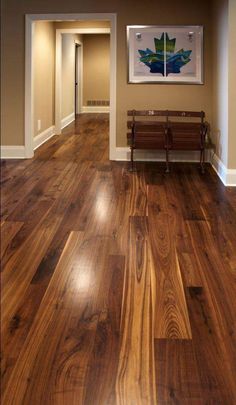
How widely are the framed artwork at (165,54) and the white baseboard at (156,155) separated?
0.43 metres

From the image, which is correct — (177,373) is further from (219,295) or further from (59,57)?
(59,57)

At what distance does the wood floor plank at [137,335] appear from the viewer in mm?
759

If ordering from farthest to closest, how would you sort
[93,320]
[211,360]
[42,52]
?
[42,52] < [93,320] < [211,360]

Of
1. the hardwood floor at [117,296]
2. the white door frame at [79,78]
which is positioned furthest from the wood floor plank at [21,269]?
the white door frame at [79,78]

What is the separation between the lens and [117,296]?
3.65 feet

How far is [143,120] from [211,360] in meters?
2.25

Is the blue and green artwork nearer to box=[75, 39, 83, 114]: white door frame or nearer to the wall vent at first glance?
box=[75, 39, 83, 114]: white door frame

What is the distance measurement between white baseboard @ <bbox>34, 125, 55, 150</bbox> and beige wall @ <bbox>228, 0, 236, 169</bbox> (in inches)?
57.8

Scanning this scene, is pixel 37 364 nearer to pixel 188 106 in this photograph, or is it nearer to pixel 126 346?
pixel 126 346

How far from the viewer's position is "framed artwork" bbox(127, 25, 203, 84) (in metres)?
2.88

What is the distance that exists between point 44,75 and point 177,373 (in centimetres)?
306

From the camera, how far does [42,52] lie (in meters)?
3.41

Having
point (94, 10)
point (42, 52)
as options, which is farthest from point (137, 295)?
point (42, 52)

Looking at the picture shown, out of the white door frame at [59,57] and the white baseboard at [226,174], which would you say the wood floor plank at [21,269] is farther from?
the white door frame at [59,57]
